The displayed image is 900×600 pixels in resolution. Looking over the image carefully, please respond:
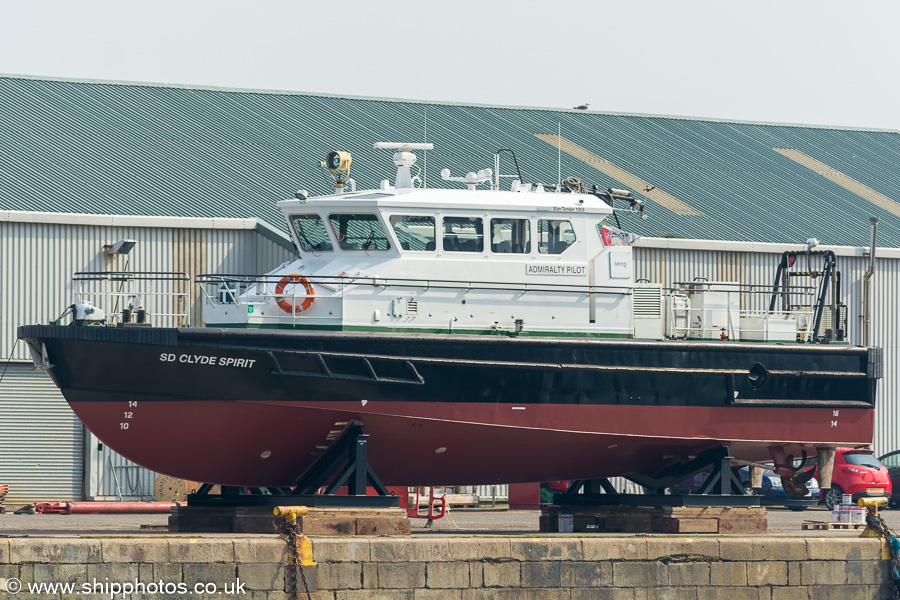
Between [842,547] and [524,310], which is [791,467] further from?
[524,310]

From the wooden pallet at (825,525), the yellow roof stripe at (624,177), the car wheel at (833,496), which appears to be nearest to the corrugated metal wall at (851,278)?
the yellow roof stripe at (624,177)

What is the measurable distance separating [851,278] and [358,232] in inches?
656

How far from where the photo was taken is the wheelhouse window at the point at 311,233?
1872 cm

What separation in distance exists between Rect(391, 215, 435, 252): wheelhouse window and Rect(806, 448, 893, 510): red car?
10.9 m

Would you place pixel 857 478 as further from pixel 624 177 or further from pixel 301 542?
pixel 301 542

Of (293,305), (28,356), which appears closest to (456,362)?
(293,305)

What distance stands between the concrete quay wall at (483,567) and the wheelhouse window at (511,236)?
4597 mm

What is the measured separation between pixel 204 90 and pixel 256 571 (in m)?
23.0

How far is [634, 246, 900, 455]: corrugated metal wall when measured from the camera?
96.7 ft

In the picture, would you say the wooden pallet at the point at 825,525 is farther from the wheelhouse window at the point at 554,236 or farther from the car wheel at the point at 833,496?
the car wheel at the point at 833,496

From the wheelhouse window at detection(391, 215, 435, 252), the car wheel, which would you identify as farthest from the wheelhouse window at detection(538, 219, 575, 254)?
the car wheel

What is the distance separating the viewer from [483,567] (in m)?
15.3

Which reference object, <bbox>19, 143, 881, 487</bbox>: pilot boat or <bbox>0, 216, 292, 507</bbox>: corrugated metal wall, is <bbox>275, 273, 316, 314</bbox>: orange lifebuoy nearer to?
<bbox>19, 143, 881, 487</bbox>: pilot boat

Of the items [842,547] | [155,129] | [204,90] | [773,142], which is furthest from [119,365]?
[773,142]
